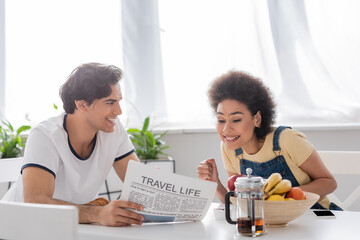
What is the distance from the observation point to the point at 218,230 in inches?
52.5

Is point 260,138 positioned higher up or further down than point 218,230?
higher up

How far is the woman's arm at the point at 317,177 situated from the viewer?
177 cm

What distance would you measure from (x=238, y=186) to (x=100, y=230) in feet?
1.34

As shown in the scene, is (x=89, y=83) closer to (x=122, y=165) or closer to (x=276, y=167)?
(x=122, y=165)

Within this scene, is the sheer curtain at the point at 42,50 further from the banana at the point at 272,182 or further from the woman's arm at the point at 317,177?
the banana at the point at 272,182

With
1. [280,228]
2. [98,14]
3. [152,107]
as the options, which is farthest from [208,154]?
[280,228]

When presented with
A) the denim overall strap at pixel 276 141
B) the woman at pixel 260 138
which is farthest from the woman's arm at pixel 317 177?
the denim overall strap at pixel 276 141

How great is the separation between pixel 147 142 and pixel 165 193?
71.1 inches

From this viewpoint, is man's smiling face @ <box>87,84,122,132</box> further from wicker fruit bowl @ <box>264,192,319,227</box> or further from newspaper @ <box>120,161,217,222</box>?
wicker fruit bowl @ <box>264,192,319,227</box>

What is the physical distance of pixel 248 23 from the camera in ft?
10.2

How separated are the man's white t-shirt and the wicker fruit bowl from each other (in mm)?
752

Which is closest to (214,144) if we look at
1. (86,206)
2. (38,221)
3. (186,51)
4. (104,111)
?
(186,51)

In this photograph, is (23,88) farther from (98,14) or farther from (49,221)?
(49,221)

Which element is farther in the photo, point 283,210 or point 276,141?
point 276,141
